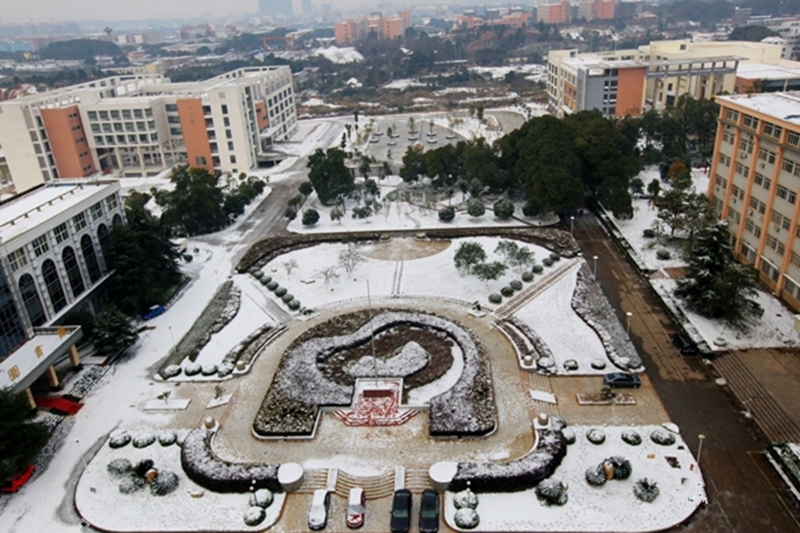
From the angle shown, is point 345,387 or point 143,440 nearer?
point 143,440

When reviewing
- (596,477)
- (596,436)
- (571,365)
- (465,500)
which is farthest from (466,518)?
(571,365)

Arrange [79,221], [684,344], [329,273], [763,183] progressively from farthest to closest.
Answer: [329,273] → [763,183] → [79,221] → [684,344]

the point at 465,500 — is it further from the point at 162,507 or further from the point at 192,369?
the point at 192,369

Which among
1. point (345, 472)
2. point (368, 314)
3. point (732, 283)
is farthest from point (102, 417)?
point (732, 283)

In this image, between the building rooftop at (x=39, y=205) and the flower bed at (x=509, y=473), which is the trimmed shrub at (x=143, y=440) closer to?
the building rooftop at (x=39, y=205)

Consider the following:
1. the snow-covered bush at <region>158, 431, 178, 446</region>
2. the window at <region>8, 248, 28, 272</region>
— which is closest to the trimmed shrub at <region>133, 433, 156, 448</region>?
the snow-covered bush at <region>158, 431, 178, 446</region>

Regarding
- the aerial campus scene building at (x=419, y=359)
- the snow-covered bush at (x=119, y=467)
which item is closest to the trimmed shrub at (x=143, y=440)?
the aerial campus scene building at (x=419, y=359)

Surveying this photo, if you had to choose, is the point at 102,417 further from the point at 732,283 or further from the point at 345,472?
the point at 732,283

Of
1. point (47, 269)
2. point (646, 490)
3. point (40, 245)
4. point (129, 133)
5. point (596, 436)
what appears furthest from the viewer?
point (129, 133)
